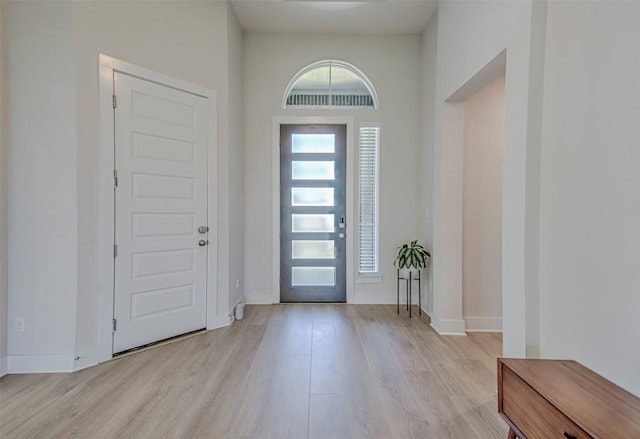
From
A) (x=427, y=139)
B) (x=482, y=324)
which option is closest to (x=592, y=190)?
(x=482, y=324)

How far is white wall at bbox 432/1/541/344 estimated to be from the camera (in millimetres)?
1943

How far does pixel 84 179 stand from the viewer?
8.29ft

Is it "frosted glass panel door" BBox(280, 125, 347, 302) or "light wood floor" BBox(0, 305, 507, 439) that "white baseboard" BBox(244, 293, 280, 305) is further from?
"light wood floor" BBox(0, 305, 507, 439)

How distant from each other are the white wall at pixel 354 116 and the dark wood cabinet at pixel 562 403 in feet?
9.16

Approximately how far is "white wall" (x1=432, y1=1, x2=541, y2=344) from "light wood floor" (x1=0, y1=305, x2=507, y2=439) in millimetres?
510

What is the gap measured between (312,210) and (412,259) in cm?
142

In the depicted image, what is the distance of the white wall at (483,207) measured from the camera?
3336mm

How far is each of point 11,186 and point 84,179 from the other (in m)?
0.49

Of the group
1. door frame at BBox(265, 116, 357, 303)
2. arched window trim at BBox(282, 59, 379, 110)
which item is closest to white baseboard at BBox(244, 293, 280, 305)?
door frame at BBox(265, 116, 357, 303)

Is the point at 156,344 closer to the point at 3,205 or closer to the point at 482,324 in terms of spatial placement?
the point at 3,205

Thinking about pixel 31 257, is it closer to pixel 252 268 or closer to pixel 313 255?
pixel 252 268

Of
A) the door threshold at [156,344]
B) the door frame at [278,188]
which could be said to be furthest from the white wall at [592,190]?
the door threshold at [156,344]

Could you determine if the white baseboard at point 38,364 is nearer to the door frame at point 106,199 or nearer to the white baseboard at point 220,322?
the door frame at point 106,199

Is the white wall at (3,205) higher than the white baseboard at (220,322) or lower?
higher
